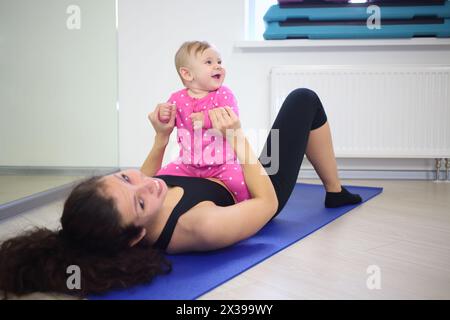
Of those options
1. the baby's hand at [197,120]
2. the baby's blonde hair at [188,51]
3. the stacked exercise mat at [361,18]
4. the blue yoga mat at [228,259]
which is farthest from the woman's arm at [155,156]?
the stacked exercise mat at [361,18]

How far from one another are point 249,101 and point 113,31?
3.25 feet

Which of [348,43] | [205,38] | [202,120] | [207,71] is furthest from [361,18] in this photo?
[202,120]

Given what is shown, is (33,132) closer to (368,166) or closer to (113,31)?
(113,31)

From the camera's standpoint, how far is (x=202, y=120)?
1284mm

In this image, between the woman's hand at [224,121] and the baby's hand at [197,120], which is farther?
the baby's hand at [197,120]

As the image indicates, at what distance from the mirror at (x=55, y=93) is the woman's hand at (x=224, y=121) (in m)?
1.11

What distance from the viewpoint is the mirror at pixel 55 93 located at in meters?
1.91

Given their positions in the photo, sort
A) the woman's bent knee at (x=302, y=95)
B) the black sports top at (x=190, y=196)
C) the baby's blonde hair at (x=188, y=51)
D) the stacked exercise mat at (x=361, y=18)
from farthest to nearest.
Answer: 1. the stacked exercise mat at (x=361, y=18)
2. the woman's bent knee at (x=302, y=95)
3. the baby's blonde hair at (x=188, y=51)
4. the black sports top at (x=190, y=196)

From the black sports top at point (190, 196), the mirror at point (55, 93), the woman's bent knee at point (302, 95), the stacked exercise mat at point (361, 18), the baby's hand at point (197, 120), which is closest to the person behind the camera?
the black sports top at point (190, 196)

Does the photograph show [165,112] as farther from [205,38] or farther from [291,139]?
[205,38]

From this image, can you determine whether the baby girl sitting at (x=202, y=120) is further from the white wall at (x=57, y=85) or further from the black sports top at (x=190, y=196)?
the white wall at (x=57, y=85)

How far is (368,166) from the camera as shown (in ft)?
9.04

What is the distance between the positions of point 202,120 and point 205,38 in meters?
1.62
